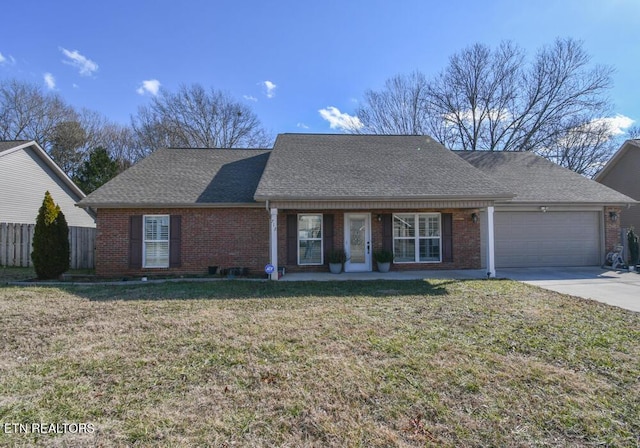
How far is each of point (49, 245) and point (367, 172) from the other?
9.56 meters

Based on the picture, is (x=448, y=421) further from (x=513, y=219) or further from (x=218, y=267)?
(x=513, y=219)

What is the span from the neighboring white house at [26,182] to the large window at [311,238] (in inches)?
354

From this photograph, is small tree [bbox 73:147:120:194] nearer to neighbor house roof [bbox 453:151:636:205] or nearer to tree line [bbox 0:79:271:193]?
tree line [bbox 0:79:271:193]

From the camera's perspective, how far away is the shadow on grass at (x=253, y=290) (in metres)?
7.51

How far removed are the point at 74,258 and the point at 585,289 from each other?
1576 cm

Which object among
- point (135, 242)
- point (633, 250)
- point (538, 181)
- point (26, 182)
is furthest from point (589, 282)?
point (26, 182)

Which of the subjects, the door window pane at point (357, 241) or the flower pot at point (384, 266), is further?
the door window pane at point (357, 241)

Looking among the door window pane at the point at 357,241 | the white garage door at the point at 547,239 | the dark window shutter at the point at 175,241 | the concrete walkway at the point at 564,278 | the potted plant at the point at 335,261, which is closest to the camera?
the concrete walkway at the point at 564,278

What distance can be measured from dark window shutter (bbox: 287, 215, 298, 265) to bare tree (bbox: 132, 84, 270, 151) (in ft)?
58.2

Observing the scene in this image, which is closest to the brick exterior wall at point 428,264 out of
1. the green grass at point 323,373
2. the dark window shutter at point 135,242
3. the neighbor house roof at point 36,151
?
the dark window shutter at point 135,242

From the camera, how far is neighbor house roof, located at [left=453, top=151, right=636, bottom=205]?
11.6m

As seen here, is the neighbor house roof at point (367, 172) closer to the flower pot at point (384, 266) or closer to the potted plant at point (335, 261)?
the potted plant at point (335, 261)

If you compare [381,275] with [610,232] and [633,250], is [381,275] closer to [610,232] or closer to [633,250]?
[610,232]

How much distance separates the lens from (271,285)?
873 cm
